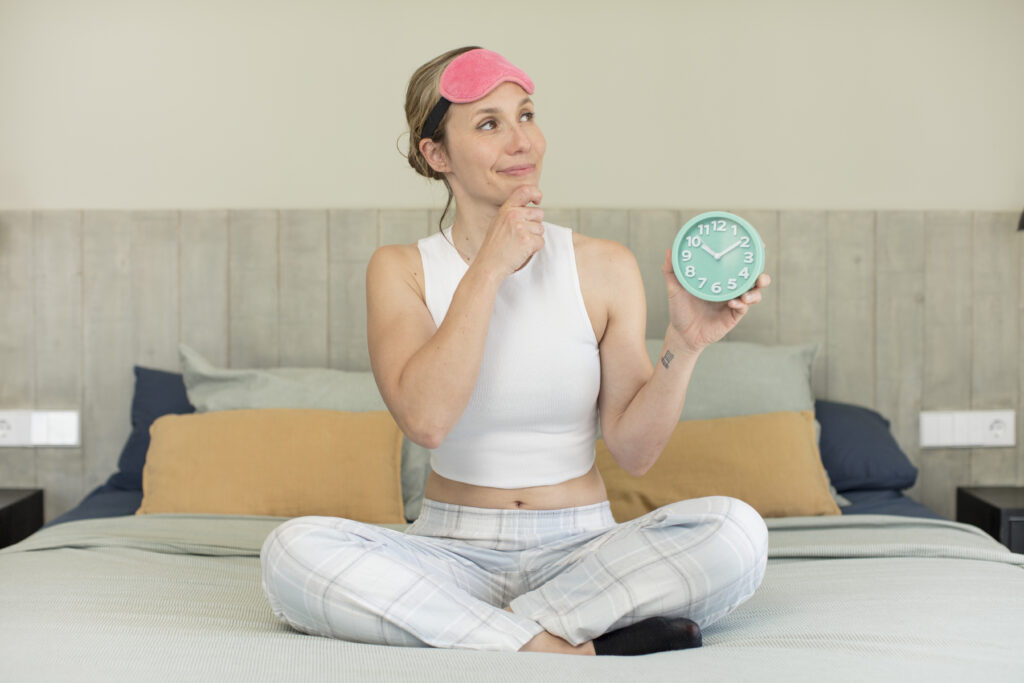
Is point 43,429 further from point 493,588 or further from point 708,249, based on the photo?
point 708,249

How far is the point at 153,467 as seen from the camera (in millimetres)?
2201

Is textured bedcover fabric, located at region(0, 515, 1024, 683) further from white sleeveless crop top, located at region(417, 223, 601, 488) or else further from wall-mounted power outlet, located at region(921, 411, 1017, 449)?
wall-mounted power outlet, located at region(921, 411, 1017, 449)

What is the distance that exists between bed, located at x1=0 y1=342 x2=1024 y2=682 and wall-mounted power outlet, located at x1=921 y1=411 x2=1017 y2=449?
291mm

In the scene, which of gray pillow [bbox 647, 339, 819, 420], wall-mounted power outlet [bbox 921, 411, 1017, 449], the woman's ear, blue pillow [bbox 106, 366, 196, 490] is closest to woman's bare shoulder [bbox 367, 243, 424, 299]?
the woman's ear

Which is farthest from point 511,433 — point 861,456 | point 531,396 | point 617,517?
point 861,456

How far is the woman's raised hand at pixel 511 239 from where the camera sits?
1.40 metres

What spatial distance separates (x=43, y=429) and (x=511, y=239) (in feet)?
6.33

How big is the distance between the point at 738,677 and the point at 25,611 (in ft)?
3.38

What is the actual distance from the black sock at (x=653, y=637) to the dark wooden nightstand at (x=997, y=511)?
5.16 ft

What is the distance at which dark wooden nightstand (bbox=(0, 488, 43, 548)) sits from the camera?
8.12 ft

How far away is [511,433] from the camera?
151 cm

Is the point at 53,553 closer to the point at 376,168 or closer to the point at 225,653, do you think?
the point at 225,653

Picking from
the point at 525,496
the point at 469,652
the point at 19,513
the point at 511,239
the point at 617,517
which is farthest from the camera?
the point at 19,513

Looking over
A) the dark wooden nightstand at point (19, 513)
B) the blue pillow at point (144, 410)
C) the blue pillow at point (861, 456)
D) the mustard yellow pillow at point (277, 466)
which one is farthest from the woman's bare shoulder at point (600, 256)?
the dark wooden nightstand at point (19, 513)
